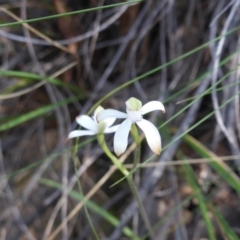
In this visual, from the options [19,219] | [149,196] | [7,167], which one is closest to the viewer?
[149,196]

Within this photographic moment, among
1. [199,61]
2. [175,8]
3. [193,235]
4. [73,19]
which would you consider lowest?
[193,235]

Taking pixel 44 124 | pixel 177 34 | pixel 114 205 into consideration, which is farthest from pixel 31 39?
pixel 114 205

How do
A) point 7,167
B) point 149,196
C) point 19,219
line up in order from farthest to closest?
point 7,167 < point 19,219 < point 149,196

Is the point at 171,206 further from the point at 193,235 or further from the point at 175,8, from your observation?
the point at 175,8

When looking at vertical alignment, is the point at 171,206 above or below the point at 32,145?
below

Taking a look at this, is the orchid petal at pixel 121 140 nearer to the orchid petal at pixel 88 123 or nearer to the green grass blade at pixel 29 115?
the orchid petal at pixel 88 123

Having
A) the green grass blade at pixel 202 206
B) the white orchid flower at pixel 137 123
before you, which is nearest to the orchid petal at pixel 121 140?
the white orchid flower at pixel 137 123

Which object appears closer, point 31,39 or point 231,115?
point 231,115
